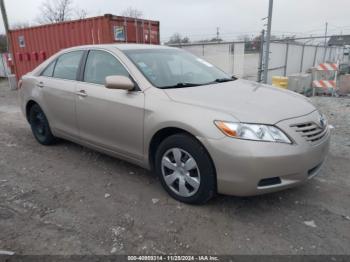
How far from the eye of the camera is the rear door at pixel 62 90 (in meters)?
4.12

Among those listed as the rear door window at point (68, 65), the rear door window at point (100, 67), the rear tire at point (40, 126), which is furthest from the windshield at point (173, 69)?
the rear tire at point (40, 126)

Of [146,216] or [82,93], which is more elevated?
[82,93]

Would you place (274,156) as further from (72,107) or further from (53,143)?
(53,143)

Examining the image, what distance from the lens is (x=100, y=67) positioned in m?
3.85

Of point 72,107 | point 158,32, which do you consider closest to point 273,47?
point 158,32

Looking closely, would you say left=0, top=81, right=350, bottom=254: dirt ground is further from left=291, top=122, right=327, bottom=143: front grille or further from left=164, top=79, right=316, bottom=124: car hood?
left=164, top=79, right=316, bottom=124: car hood

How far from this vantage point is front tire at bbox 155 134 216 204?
2793 mm

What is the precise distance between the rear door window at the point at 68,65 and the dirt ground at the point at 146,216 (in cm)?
129

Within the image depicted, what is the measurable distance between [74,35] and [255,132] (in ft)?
29.6

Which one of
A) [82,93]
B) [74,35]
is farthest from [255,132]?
[74,35]

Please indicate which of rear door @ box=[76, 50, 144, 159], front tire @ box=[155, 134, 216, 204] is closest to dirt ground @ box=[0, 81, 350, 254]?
front tire @ box=[155, 134, 216, 204]

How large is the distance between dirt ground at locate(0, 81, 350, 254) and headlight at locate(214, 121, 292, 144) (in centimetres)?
81

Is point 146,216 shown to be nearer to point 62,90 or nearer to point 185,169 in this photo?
point 185,169

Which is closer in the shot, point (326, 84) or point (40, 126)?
point (40, 126)
